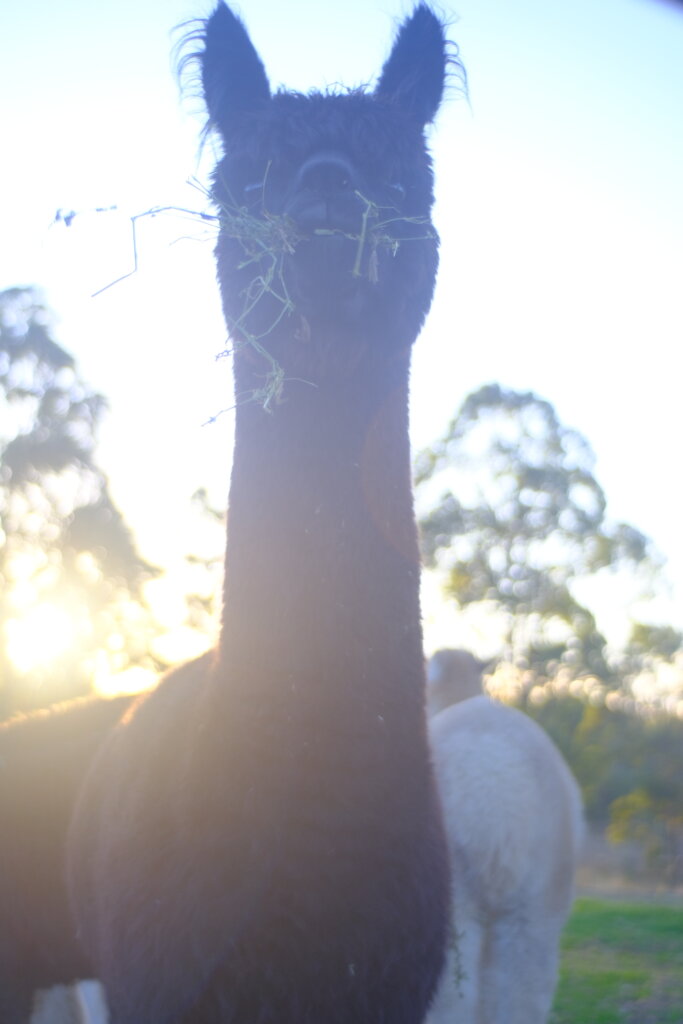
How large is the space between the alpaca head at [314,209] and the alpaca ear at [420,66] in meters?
0.01

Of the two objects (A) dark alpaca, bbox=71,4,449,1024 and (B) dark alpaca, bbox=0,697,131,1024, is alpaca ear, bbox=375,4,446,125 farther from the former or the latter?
(B) dark alpaca, bbox=0,697,131,1024

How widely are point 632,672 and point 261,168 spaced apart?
75.1ft

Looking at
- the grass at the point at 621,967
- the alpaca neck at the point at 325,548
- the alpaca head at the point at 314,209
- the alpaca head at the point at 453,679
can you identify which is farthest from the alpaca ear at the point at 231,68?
the grass at the point at 621,967

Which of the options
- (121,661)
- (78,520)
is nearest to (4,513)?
(78,520)

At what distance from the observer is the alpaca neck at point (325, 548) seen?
231 centimetres

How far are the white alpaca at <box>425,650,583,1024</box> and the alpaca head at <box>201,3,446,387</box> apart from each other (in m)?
2.16

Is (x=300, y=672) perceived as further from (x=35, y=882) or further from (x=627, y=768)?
(x=627, y=768)

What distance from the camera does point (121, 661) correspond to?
14.6 meters

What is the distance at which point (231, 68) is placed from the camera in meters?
2.89

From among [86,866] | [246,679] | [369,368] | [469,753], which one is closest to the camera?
[246,679]

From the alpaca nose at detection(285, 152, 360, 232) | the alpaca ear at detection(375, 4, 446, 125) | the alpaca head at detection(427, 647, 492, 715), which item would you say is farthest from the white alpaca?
the alpaca ear at detection(375, 4, 446, 125)

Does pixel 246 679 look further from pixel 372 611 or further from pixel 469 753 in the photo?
pixel 469 753

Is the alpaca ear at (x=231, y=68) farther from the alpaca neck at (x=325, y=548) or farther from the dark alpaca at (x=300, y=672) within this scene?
the alpaca neck at (x=325, y=548)

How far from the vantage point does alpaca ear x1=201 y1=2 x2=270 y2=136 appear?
2.89 meters
